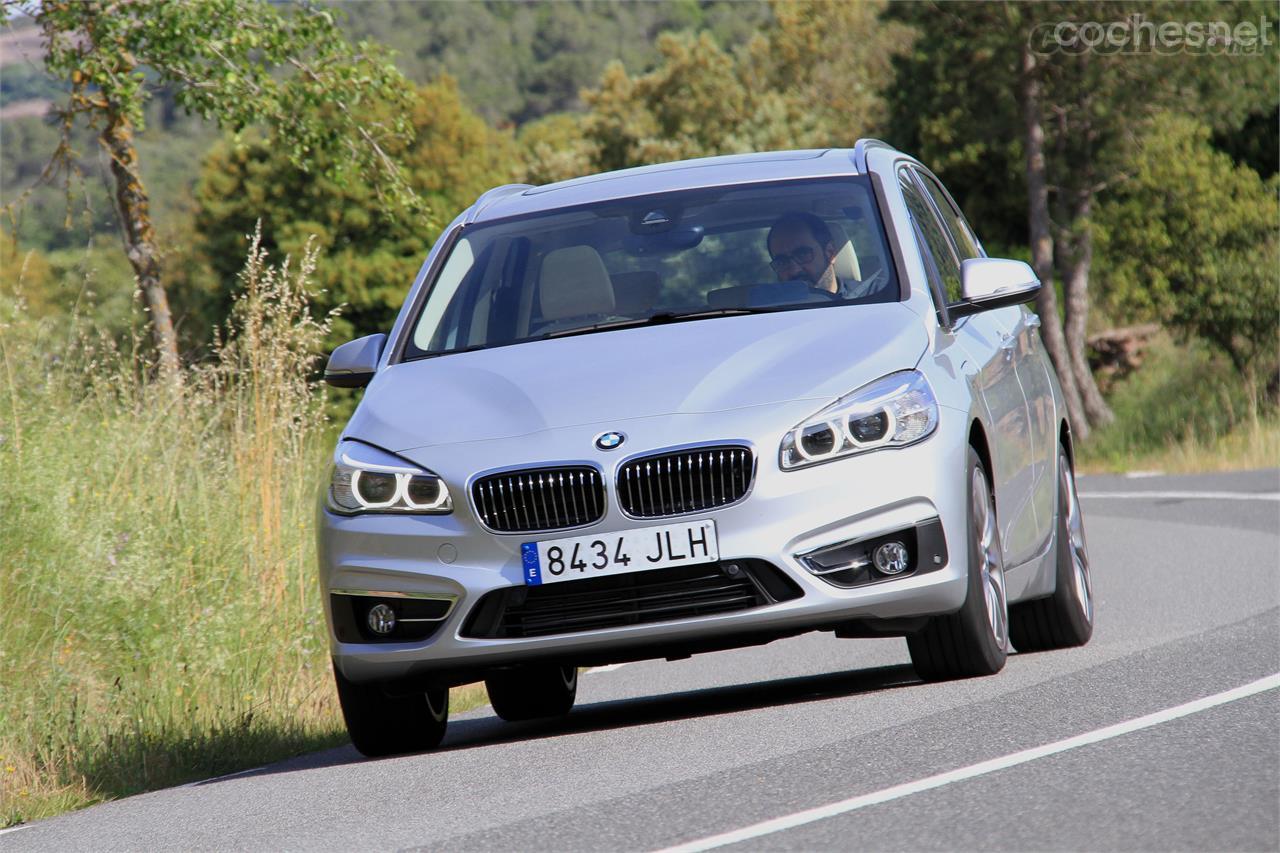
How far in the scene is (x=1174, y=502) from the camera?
18984 mm

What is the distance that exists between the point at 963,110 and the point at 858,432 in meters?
37.2

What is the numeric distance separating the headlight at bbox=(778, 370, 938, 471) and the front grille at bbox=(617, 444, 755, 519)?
0.56ft

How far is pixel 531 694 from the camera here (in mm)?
8453

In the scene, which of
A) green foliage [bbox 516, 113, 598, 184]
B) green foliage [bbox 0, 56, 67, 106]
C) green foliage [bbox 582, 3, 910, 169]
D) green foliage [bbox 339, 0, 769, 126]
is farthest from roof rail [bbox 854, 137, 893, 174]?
green foliage [bbox 339, 0, 769, 126]

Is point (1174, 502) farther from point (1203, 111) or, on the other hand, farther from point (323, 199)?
point (323, 199)

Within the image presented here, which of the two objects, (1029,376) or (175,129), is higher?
(1029,376)

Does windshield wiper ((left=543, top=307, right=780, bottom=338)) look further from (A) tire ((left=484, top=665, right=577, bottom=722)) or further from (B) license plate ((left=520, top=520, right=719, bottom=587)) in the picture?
(A) tire ((left=484, top=665, right=577, bottom=722))

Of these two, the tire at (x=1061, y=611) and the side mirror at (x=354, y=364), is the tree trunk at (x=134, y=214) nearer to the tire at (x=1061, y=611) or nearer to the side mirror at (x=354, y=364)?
the side mirror at (x=354, y=364)

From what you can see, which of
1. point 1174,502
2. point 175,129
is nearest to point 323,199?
point 1174,502

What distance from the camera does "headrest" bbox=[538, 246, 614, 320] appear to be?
766 cm

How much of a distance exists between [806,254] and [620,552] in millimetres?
1679

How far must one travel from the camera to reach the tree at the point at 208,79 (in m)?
14.9

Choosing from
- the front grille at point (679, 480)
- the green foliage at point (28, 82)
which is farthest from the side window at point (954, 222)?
the green foliage at point (28, 82)

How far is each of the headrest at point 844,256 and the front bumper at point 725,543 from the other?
0.99 m
